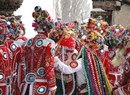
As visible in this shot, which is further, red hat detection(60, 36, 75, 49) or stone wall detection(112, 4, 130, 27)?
stone wall detection(112, 4, 130, 27)

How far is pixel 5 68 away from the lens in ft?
16.5

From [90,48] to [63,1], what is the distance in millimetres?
34386

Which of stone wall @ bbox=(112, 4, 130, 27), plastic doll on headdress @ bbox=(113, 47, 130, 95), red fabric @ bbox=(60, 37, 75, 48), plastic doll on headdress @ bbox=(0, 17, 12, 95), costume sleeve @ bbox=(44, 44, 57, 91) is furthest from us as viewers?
stone wall @ bbox=(112, 4, 130, 27)

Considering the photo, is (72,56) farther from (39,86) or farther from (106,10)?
(106,10)

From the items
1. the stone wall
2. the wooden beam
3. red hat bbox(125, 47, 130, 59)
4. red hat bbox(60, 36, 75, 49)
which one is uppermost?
the wooden beam

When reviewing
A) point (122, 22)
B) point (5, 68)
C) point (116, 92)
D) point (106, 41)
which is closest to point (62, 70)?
point (5, 68)

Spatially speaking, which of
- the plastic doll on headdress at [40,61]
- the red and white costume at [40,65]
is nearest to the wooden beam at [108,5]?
the plastic doll on headdress at [40,61]

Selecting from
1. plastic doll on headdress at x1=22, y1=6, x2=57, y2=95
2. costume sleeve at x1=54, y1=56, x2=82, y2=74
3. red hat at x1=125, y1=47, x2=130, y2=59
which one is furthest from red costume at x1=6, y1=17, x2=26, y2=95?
red hat at x1=125, y1=47, x2=130, y2=59

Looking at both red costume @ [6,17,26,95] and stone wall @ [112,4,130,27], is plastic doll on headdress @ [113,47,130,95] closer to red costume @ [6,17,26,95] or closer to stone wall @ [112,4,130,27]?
red costume @ [6,17,26,95]

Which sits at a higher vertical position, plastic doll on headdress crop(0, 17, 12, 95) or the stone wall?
the stone wall

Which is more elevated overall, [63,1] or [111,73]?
[63,1]

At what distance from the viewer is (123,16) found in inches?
405

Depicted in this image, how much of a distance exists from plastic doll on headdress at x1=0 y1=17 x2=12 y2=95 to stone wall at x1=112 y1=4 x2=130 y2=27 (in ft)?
18.4

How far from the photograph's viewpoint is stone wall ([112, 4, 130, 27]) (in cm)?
1017
